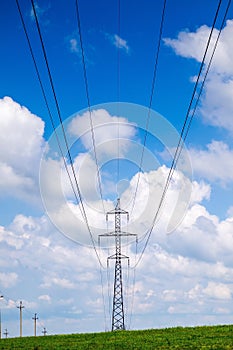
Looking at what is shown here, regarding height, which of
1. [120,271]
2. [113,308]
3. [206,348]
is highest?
[120,271]

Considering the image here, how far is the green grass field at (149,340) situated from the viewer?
39.7m

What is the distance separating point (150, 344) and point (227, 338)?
19.3 ft

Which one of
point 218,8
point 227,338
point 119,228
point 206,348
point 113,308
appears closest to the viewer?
point 218,8

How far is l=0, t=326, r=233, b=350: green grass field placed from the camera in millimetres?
39719

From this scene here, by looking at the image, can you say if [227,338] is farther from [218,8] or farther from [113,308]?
[218,8]

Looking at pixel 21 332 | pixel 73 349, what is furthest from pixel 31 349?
pixel 21 332

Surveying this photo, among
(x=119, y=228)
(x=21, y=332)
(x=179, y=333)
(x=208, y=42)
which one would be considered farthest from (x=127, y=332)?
(x=21, y=332)

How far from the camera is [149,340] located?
4550cm

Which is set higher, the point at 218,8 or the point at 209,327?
the point at 218,8

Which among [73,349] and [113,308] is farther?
[113,308]

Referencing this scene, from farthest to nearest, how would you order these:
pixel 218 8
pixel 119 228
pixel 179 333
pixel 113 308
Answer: pixel 119 228, pixel 113 308, pixel 179 333, pixel 218 8

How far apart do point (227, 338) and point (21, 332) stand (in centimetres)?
8705

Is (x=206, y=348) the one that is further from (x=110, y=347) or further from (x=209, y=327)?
(x=209, y=327)

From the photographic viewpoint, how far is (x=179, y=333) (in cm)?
5134
